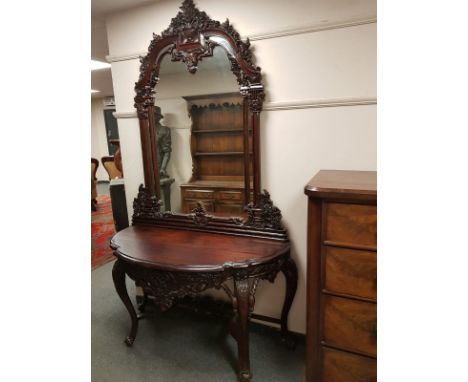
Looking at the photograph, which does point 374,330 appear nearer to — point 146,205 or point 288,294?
point 288,294

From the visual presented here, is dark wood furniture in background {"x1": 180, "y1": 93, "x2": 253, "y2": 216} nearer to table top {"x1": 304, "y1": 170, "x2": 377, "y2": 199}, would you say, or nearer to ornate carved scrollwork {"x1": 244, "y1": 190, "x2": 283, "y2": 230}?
ornate carved scrollwork {"x1": 244, "y1": 190, "x2": 283, "y2": 230}

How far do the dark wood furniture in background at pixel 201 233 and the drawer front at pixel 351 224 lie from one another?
457mm

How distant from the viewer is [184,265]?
4.70 ft

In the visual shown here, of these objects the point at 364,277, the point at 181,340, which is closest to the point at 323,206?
the point at 364,277

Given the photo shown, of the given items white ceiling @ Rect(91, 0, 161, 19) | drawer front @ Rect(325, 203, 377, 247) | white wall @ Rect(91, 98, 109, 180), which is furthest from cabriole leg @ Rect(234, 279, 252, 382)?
white wall @ Rect(91, 98, 109, 180)

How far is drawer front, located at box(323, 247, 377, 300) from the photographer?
112 cm

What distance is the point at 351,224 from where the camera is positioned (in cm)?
112

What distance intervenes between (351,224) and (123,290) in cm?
157

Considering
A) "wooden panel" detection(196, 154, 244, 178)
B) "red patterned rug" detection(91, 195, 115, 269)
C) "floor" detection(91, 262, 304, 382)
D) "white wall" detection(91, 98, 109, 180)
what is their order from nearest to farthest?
1. "floor" detection(91, 262, 304, 382)
2. "wooden panel" detection(196, 154, 244, 178)
3. "red patterned rug" detection(91, 195, 115, 269)
4. "white wall" detection(91, 98, 109, 180)

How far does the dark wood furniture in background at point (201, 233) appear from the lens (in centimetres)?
147

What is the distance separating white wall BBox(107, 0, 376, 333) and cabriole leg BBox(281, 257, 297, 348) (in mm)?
64

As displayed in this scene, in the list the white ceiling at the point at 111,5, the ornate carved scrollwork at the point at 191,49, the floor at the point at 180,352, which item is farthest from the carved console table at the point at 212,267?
the white ceiling at the point at 111,5

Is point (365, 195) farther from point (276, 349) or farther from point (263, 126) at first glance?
point (276, 349)
